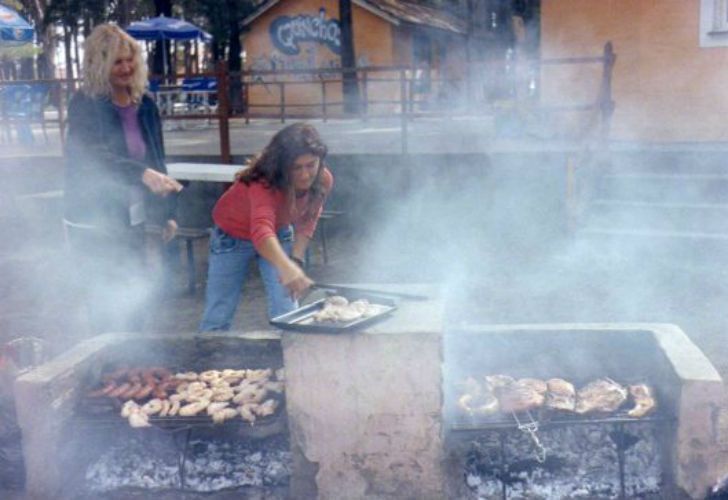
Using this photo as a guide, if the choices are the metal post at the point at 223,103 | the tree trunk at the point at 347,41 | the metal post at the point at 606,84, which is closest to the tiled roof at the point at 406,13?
the tree trunk at the point at 347,41

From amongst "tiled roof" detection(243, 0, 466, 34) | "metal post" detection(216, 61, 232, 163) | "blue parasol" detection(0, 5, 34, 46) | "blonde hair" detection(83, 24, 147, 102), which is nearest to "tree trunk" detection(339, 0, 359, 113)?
"tiled roof" detection(243, 0, 466, 34)

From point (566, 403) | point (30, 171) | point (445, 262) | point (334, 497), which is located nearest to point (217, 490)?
point (334, 497)

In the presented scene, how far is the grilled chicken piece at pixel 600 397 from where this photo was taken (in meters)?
4.04

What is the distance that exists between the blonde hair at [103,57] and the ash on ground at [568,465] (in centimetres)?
282

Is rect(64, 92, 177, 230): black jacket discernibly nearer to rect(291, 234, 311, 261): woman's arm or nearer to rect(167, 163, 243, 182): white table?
rect(291, 234, 311, 261): woman's arm

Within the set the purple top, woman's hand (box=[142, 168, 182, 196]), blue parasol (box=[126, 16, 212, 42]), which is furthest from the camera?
blue parasol (box=[126, 16, 212, 42])

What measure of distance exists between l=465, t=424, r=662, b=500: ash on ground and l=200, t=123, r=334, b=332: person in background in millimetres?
1208

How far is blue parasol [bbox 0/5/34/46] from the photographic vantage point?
12.9 m

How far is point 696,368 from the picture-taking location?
392cm

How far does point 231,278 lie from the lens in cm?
519

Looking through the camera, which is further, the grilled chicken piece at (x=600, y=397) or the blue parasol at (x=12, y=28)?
the blue parasol at (x=12, y=28)

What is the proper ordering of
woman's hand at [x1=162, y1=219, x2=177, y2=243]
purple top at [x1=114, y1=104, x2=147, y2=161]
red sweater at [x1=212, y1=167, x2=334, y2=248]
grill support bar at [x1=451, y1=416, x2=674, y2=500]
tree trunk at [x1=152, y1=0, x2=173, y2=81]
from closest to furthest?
grill support bar at [x1=451, y1=416, x2=674, y2=500]
red sweater at [x1=212, y1=167, x2=334, y2=248]
purple top at [x1=114, y1=104, x2=147, y2=161]
woman's hand at [x1=162, y1=219, x2=177, y2=243]
tree trunk at [x1=152, y1=0, x2=173, y2=81]

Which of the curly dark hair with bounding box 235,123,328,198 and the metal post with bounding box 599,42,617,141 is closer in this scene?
the curly dark hair with bounding box 235,123,328,198

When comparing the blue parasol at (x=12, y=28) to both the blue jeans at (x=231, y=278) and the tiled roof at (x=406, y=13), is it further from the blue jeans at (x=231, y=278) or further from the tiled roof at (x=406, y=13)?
the tiled roof at (x=406, y=13)
